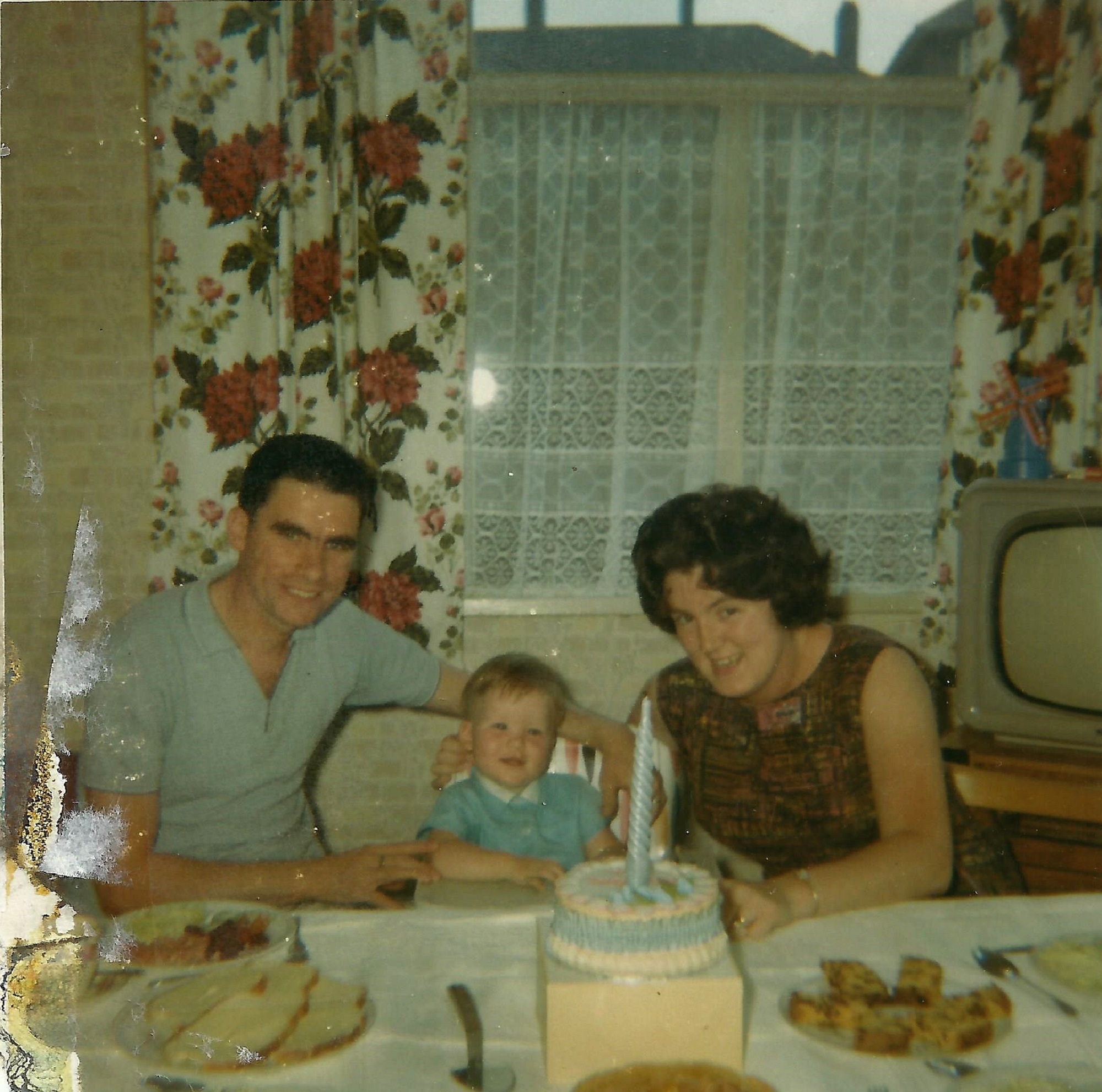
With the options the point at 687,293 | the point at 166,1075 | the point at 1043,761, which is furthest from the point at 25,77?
the point at 1043,761

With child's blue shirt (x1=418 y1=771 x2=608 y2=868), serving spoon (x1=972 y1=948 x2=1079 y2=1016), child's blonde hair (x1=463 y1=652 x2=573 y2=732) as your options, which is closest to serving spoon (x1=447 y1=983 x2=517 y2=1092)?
serving spoon (x1=972 y1=948 x2=1079 y2=1016)

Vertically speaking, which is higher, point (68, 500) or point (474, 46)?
point (474, 46)

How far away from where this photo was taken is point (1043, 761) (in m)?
1.90

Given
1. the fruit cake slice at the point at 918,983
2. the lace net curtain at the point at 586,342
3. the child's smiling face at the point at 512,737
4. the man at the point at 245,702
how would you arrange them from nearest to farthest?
the fruit cake slice at the point at 918,983 → the man at the point at 245,702 → the child's smiling face at the point at 512,737 → the lace net curtain at the point at 586,342

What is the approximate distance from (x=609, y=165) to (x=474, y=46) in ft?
1.33

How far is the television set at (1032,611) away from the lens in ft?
5.90

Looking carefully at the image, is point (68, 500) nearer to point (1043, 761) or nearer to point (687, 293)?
point (687, 293)

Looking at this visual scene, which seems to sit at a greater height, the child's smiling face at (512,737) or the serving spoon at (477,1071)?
the child's smiling face at (512,737)

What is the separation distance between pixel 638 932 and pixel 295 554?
101 cm

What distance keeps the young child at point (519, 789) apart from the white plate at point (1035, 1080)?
2.53ft

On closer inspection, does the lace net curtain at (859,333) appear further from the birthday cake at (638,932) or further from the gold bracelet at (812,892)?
the birthday cake at (638,932)

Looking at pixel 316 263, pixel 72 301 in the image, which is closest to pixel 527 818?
pixel 316 263

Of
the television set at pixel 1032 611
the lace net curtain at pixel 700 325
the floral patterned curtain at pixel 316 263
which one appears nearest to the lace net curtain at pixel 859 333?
the lace net curtain at pixel 700 325

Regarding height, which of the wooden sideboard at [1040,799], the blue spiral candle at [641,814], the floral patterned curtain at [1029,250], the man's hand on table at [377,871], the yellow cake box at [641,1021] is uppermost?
the floral patterned curtain at [1029,250]
